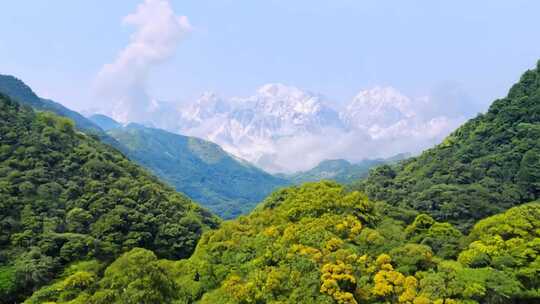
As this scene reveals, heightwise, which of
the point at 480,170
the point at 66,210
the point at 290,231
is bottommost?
the point at 66,210

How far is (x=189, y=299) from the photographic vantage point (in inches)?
1198

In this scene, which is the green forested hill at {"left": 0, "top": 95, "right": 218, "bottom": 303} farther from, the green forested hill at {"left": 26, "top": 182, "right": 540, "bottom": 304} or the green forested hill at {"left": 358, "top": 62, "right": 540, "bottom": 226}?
the green forested hill at {"left": 358, "top": 62, "right": 540, "bottom": 226}

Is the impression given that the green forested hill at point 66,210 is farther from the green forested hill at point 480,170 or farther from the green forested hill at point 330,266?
the green forested hill at point 480,170

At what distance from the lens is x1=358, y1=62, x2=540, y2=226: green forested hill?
177ft

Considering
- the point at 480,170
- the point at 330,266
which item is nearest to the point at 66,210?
the point at 330,266

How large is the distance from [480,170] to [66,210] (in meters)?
54.5

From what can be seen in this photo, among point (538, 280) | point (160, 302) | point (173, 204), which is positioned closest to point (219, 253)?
point (160, 302)

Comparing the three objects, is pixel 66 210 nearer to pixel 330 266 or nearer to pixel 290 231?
pixel 290 231

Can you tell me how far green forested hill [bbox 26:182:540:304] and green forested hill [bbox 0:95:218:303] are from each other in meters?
4.37

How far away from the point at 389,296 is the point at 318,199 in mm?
15914

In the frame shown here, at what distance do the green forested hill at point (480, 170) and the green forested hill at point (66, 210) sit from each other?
29.5 meters

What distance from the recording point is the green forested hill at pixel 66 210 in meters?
43.7

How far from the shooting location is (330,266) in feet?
88.3

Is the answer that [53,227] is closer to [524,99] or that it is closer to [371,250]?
[371,250]
